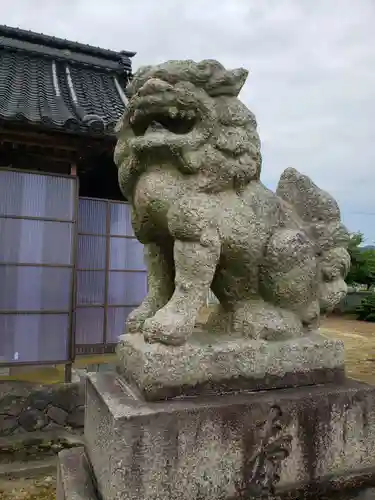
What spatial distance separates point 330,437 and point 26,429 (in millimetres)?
3609

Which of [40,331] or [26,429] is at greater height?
[40,331]

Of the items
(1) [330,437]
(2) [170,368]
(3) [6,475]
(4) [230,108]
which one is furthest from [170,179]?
(3) [6,475]

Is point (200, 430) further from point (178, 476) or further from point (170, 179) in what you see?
point (170, 179)

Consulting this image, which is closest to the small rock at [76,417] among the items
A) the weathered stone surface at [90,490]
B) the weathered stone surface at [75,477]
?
the weathered stone surface at [75,477]

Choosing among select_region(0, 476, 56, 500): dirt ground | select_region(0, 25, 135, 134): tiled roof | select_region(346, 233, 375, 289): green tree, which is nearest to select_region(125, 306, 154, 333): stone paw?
select_region(0, 476, 56, 500): dirt ground

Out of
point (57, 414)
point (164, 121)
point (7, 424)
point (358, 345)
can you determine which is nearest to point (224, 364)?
point (164, 121)

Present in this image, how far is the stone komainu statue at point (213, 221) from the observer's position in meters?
1.66

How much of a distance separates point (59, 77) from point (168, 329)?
5.87 metres

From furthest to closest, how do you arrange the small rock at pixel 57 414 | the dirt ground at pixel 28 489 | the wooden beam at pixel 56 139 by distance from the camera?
the small rock at pixel 57 414 < the wooden beam at pixel 56 139 < the dirt ground at pixel 28 489

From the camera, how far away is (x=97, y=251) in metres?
4.98

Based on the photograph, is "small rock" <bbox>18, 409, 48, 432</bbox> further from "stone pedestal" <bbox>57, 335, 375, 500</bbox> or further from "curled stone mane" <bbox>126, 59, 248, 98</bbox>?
"curled stone mane" <bbox>126, 59, 248, 98</bbox>

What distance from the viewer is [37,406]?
14.3 feet

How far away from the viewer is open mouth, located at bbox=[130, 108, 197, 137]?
5.61ft

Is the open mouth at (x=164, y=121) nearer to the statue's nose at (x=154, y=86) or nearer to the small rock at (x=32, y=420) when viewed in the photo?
the statue's nose at (x=154, y=86)
